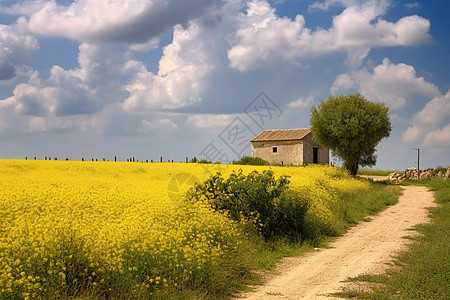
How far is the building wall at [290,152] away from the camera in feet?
165

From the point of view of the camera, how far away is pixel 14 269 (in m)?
6.92

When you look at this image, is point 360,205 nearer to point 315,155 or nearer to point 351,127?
point 351,127

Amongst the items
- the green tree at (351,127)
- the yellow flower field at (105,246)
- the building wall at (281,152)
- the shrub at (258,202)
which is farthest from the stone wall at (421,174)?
the yellow flower field at (105,246)

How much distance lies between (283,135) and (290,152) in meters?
2.85

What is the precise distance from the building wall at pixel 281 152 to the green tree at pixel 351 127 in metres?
6.26

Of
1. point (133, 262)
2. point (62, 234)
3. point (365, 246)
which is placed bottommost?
point (365, 246)

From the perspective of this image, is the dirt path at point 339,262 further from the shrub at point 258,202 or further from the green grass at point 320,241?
the shrub at point 258,202

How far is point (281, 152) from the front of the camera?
5200 cm

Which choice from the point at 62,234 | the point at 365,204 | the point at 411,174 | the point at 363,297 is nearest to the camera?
the point at 62,234

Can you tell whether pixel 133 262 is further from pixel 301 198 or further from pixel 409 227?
pixel 409 227

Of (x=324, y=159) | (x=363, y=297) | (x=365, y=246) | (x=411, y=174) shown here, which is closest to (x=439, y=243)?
(x=365, y=246)

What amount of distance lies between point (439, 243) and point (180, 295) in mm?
9377

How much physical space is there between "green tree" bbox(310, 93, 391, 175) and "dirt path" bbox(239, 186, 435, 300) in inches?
948

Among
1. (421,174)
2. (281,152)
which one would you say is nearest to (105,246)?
(421,174)
